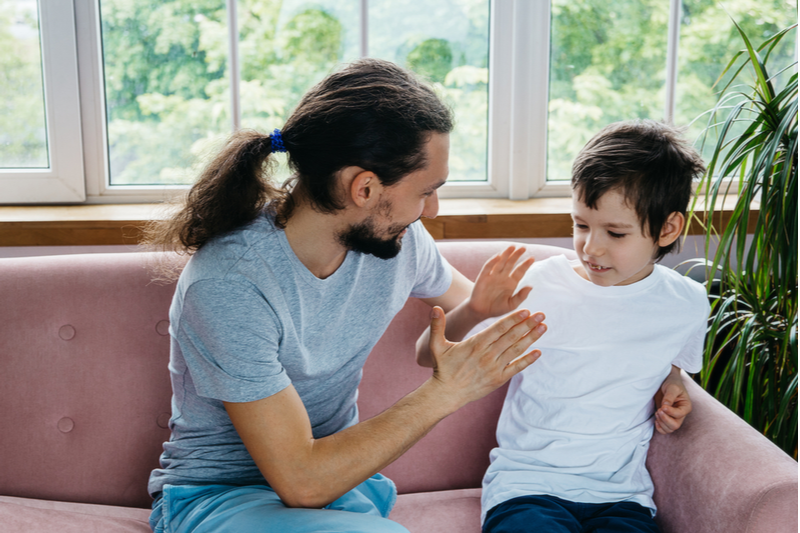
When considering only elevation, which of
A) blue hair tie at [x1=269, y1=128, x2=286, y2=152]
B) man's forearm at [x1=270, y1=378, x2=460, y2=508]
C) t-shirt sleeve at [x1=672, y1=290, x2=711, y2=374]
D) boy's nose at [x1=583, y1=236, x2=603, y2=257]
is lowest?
man's forearm at [x1=270, y1=378, x2=460, y2=508]

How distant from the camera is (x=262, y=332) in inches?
42.5

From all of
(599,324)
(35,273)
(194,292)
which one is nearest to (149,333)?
(35,273)

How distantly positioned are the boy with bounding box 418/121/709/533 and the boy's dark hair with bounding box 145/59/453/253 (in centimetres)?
35

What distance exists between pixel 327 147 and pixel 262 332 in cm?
33

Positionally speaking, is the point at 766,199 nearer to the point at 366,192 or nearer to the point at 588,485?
the point at 588,485

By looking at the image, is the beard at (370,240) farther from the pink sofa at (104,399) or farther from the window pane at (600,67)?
the window pane at (600,67)

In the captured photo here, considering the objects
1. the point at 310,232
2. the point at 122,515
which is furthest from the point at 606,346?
the point at 122,515

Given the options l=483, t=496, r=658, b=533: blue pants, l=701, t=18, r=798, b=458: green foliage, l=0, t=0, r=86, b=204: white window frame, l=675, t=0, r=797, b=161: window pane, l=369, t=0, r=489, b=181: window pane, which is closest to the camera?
l=483, t=496, r=658, b=533: blue pants

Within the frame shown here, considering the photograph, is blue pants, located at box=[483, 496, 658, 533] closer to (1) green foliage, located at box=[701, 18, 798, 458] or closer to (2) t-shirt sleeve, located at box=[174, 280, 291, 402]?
(2) t-shirt sleeve, located at box=[174, 280, 291, 402]

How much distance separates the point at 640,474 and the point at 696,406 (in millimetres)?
178

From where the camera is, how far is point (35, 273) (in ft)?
4.89

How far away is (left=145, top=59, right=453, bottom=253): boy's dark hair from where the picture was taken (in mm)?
1094

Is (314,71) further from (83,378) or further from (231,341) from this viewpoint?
(231,341)

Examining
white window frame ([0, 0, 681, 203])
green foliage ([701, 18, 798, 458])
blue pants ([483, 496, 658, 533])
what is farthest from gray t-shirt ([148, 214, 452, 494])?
white window frame ([0, 0, 681, 203])
